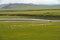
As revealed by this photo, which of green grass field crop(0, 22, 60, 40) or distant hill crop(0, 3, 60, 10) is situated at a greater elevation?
distant hill crop(0, 3, 60, 10)

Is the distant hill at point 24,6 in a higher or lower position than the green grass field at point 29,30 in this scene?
higher

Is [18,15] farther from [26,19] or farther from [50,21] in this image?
[50,21]

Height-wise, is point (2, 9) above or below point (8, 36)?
above

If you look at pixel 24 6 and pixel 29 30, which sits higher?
pixel 24 6

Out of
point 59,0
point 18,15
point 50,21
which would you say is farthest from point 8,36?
point 59,0

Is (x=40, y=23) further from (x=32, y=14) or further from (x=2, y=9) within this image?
(x=2, y=9)

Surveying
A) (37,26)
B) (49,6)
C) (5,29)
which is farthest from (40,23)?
(5,29)
